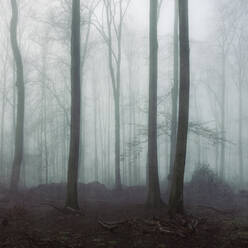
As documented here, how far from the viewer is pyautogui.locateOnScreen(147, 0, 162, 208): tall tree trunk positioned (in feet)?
32.7

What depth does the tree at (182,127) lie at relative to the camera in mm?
8359

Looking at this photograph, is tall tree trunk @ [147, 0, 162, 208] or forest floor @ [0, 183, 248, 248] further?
tall tree trunk @ [147, 0, 162, 208]

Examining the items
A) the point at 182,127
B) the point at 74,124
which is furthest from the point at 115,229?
the point at 74,124

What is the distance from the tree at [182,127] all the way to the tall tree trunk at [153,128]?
1545 mm

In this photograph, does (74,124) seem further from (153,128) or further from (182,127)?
(182,127)

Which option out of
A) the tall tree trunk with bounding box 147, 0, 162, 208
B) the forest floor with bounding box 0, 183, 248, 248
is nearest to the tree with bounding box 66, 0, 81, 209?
the forest floor with bounding box 0, 183, 248, 248

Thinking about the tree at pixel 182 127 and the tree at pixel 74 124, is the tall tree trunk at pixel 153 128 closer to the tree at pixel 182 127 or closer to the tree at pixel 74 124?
the tree at pixel 182 127

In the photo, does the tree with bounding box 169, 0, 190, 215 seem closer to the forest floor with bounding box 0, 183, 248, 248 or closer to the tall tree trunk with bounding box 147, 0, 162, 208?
the forest floor with bounding box 0, 183, 248, 248

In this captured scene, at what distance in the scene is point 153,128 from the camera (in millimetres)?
10453

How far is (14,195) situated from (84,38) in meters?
15.2

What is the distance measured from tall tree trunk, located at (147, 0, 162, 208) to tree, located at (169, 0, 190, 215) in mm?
1545

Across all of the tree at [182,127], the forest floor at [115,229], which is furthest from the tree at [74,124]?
the tree at [182,127]

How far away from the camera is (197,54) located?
33719mm

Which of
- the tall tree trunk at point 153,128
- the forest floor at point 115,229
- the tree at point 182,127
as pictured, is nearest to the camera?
the forest floor at point 115,229
